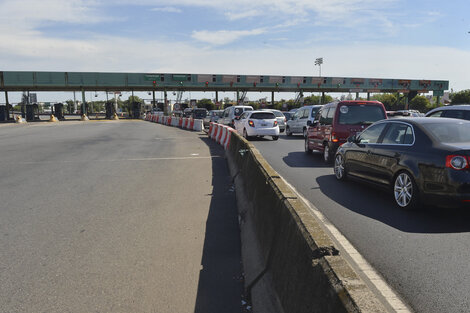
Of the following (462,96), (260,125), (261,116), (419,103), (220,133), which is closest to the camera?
(220,133)

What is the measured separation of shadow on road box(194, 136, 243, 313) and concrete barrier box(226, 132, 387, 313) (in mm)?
159

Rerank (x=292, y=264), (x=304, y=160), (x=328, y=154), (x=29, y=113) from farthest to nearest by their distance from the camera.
Result: (x=29, y=113) < (x=304, y=160) < (x=328, y=154) < (x=292, y=264)

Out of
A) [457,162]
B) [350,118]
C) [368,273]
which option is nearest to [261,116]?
[350,118]

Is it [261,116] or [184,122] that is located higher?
[261,116]

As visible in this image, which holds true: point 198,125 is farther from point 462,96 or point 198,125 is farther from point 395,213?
point 462,96

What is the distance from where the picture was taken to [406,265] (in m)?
4.27

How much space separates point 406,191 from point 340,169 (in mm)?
2815

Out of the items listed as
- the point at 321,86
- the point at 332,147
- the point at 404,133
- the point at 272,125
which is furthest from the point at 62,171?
the point at 321,86

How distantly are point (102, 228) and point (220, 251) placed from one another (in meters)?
1.91

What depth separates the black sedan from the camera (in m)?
5.71

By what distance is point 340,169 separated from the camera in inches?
365

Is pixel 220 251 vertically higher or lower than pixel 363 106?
lower

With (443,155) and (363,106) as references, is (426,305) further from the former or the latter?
(363,106)

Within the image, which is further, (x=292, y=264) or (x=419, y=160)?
(x=419, y=160)
